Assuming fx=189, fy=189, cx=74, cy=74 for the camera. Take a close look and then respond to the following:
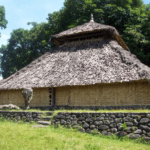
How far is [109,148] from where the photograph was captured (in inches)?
225

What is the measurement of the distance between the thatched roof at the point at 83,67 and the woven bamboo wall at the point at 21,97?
0.95m

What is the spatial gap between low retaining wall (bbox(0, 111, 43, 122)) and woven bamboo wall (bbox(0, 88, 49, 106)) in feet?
11.4

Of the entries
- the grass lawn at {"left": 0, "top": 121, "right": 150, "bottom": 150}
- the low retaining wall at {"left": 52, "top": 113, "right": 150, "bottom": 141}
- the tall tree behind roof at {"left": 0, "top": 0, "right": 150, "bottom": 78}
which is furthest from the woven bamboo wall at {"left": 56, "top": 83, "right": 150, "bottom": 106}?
the tall tree behind roof at {"left": 0, "top": 0, "right": 150, "bottom": 78}

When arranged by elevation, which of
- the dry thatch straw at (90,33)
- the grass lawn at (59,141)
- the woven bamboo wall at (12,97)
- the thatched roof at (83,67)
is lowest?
the grass lawn at (59,141)

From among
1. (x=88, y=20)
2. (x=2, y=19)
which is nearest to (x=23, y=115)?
(x=88, y=20)

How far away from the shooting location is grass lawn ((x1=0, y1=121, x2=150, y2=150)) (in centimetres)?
589

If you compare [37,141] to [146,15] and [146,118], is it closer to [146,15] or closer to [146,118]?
[146,118]

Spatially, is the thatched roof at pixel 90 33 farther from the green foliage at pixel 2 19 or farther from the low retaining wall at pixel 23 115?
the green foliage at pixel 2 19

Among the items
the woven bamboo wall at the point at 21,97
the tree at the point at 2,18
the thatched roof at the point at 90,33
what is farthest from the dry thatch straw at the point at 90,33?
the tree at the point at 2,18

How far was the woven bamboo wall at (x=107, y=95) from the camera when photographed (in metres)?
10.8

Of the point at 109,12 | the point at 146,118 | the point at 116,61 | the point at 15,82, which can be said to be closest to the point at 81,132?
the point at 146,118

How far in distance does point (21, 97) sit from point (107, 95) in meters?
6.64

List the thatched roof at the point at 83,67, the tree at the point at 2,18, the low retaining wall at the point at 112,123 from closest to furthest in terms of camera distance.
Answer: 1. the low retaining wall at the point at 112,123
2. the thatched roof at the point at 83,67
3. the tree at the point at 2,18

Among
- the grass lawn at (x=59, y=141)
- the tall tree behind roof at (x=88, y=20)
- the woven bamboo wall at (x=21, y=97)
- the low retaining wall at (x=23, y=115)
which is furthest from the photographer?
the tall tree behind roof at (x=88, y=20)
